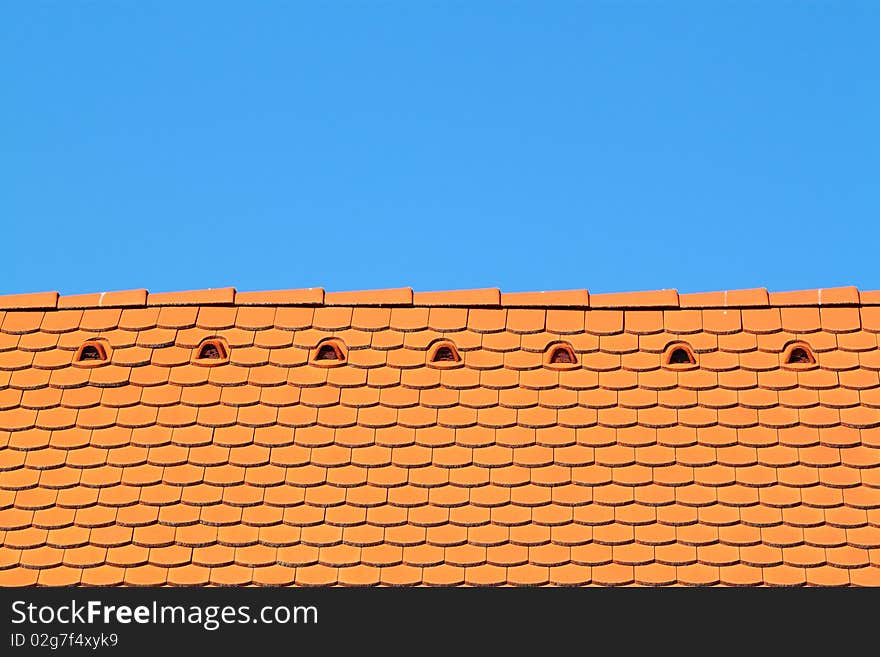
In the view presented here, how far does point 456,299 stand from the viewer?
14727 mm

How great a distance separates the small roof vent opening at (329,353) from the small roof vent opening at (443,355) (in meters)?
0.77

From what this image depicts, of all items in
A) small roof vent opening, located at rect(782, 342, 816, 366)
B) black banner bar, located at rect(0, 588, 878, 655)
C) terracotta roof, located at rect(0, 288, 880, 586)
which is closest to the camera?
black banner bar, located at rect(0, 588, 878, 655)

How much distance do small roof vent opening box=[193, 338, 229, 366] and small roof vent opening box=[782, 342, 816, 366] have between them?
492cm

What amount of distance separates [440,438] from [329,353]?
1.45 metres

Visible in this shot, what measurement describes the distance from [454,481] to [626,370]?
190 centimetres

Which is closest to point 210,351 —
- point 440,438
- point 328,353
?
point 328,353

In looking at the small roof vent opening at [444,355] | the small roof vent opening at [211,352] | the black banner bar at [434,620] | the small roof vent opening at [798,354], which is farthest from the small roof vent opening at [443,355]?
the small roof vent opening at [798,354]

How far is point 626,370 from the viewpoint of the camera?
1405cm

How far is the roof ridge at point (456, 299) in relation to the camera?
14.4 metres

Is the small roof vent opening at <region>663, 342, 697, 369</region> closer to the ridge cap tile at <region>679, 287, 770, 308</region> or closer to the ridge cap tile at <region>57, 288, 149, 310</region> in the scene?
the ridge cap tile at <region>679, 287, 770, 308</region>

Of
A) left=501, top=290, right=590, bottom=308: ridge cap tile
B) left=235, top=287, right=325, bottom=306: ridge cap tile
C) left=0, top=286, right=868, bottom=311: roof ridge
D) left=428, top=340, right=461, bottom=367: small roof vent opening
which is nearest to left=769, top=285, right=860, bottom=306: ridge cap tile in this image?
left=0, top=286, right=868, bottom=311: roof ridge

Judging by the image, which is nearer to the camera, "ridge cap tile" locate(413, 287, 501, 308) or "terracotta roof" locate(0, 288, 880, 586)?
"terracotta roof" locate(0, 288, 880, 586)

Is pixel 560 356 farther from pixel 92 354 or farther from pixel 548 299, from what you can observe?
pixel 92 354

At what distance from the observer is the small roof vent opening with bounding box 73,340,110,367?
14.5m
